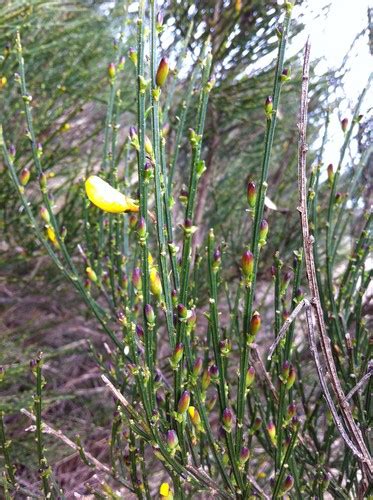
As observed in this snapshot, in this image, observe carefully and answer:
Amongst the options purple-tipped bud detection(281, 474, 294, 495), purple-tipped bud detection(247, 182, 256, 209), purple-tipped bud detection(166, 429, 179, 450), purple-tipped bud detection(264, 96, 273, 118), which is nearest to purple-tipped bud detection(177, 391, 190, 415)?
purple-tipped bud detection(166, 429, 179, 450)

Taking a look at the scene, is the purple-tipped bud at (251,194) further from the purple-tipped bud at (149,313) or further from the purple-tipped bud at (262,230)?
the purple-tipped bud at (149,313)

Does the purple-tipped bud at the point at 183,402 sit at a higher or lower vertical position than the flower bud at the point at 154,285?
lower

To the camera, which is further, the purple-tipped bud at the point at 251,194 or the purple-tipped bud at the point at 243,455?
the purple-tipped bud at the point at 243,455

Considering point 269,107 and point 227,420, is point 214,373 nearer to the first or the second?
point 227,420

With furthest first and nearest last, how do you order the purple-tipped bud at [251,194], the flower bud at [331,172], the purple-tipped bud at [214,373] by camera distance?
the flower bud at [331,172]
the purple-tipped bud at [214,373]
the purple-tipped bud at [251,194]

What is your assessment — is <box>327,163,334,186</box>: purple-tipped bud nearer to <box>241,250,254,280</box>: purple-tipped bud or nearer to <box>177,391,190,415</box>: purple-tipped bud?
<box>241,250,254,280</box>: purple-tipped bud

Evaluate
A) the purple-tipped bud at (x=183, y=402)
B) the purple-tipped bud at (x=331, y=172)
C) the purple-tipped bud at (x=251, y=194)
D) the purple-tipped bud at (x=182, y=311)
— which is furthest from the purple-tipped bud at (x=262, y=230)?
the purple-tipped bud at (x=331, y=172)

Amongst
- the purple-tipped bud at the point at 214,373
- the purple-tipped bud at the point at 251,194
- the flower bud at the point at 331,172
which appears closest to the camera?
the purple-tipped bud at the point at 251,194

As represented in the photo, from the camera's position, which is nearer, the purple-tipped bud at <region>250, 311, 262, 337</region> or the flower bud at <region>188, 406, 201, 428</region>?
the purple-tipped bud at <region>250, 311, 262, 337</region>
